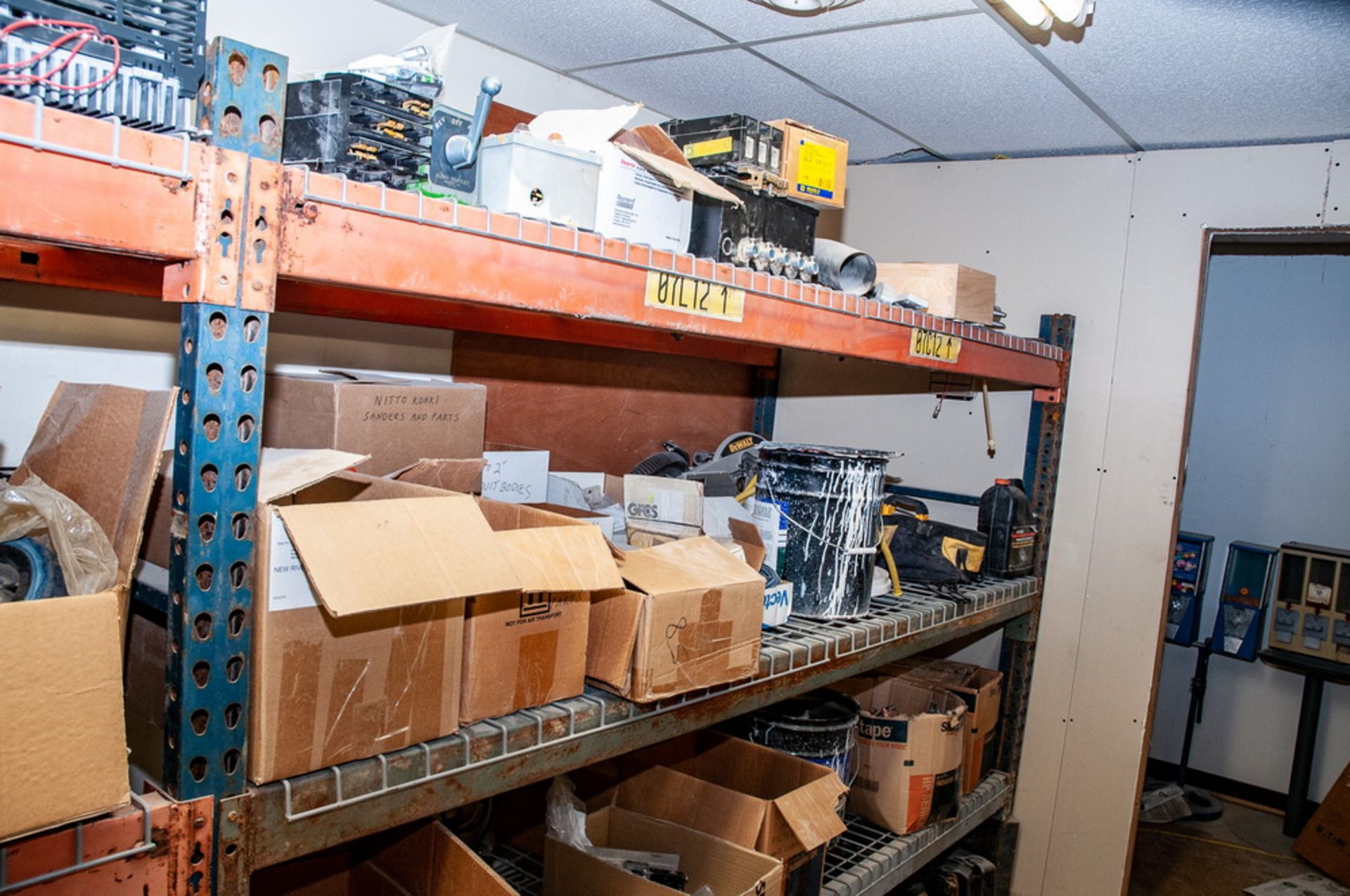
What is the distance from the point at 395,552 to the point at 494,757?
0.34 metres

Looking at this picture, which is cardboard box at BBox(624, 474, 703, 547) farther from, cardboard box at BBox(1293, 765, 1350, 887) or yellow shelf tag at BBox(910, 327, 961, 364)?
cardboard box at BBox(1293, 765, 1350, 887)

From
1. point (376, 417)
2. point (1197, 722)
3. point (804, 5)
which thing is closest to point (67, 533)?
point (376, 417)

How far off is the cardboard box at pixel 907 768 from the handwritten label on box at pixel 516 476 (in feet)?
3.10

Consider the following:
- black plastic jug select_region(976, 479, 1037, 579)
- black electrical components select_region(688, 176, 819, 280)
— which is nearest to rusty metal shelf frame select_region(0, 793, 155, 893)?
black electrical components select_region(688, 176, 819, 280)

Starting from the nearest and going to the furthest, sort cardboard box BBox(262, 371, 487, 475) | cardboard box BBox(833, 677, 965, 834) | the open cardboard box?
the open cardboard box, cardboard box BBox(262, 371, 487, 475), cardboard box BBox(833, 677, 965, 834)

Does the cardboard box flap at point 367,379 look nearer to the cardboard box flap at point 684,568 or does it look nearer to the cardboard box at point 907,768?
the cardboard box flap at point 684,568

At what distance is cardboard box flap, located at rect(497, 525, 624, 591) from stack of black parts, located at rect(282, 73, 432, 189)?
1.53 ft

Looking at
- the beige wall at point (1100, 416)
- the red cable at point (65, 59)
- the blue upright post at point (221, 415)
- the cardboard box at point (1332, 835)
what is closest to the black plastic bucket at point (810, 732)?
the beige wall at point (1100, 416)

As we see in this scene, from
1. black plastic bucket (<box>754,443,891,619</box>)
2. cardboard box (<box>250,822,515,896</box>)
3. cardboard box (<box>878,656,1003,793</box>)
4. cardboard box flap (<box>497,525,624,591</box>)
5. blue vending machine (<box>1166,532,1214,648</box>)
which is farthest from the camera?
blue vending machine (<box>1166,532,1214,648</box>)

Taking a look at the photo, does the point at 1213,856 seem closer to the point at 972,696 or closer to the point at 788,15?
the point at 972,696

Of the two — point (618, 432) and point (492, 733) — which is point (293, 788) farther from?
point (618, 432)

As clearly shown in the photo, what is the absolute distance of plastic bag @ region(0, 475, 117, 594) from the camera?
3.03 feet

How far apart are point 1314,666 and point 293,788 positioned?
13.8ft

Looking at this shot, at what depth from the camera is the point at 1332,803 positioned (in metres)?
3.67
